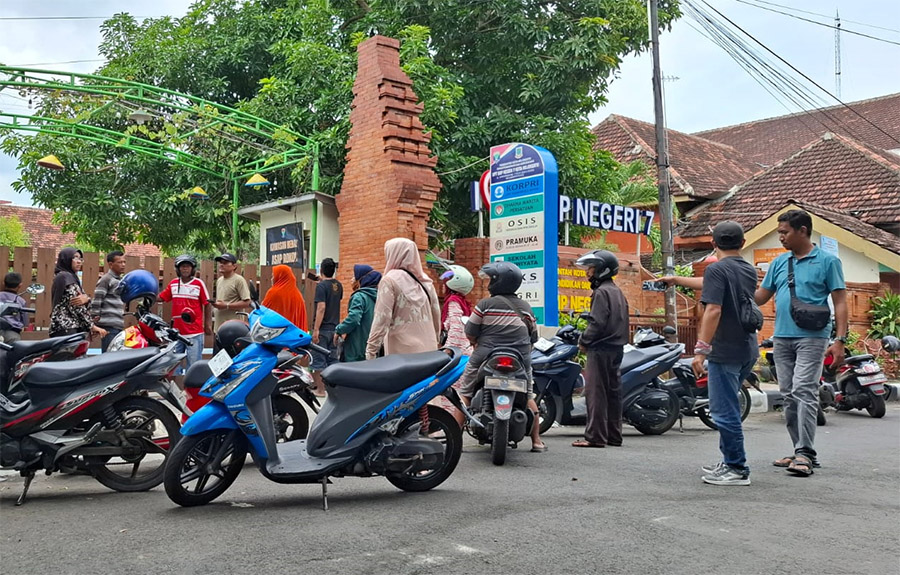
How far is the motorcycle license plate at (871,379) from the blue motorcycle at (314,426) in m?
7.60

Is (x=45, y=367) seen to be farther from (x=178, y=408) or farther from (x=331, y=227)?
(x=331, y=227)

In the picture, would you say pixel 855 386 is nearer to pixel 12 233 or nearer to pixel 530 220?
pixel 530 220

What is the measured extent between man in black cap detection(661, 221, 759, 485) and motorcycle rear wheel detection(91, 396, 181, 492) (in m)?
3.58

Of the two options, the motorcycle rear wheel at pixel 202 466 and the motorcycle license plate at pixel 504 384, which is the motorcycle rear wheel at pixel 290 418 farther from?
the motorcycle license plate at pixel 504 384

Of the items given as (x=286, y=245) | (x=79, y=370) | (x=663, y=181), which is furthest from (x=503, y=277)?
(x=286, y=245)

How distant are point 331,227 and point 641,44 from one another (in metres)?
8.62

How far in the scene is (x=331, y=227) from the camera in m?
13.5

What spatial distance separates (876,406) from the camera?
1047cm

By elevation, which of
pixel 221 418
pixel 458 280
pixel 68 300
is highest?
pixel 458 280

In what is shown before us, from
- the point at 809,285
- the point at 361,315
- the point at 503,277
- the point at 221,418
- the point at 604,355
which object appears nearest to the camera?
the point at 221,418

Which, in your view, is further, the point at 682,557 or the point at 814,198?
the point at 814,198

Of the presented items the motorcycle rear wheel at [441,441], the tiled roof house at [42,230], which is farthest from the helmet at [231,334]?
the tiled roof house at [42,230]

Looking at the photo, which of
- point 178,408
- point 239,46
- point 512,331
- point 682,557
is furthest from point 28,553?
point 239,46

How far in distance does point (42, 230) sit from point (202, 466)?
39055 millimetres
